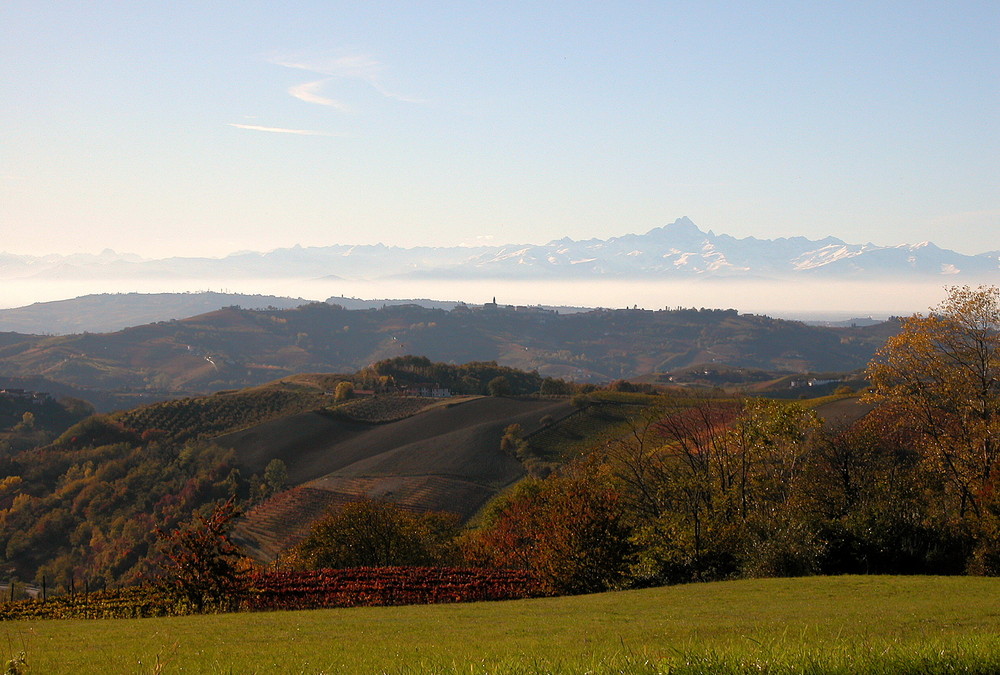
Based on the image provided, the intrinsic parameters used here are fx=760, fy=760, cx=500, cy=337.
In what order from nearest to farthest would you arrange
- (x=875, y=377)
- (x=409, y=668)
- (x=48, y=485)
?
(x=409, y=668) < (x=875, y=377) < (x=48, y=485)

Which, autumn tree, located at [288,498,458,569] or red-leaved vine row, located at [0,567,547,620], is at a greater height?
red-leaved vine row, located at [0,567,547,620]

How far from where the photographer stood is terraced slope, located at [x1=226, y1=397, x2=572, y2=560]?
80.5m

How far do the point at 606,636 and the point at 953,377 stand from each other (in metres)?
29.2

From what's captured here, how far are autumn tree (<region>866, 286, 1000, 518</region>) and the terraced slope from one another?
165 feet

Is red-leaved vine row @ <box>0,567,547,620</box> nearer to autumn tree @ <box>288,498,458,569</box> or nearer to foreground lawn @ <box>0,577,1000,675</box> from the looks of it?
foreground lawn @ <box>0,577,1000,675</box>

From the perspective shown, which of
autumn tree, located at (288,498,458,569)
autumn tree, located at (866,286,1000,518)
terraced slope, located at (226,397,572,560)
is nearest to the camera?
autumn tree, located at (866,286,1000,518)

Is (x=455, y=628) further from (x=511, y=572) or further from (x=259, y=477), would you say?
(x=259, y=477)

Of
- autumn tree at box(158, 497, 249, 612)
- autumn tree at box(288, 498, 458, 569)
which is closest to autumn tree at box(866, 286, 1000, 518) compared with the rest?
autumn tree at box(288, 498, 458, 569)

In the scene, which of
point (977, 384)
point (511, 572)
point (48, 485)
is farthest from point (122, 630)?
point (48, 485)

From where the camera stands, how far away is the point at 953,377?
36094 millimetres

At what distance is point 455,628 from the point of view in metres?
17.8

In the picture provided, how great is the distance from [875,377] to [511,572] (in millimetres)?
20355

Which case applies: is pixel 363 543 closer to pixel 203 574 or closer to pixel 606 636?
pixel 203 574

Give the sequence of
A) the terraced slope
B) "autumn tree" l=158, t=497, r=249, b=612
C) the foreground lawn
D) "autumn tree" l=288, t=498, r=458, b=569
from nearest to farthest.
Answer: the foreground lawn, "autumn tree" l=158, t=497, r=249, b=612, "autumn tree" l=288, t=498, r=458, b=569, the terraced slope
